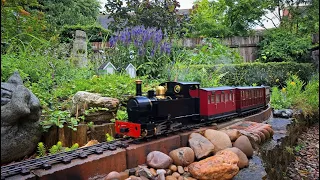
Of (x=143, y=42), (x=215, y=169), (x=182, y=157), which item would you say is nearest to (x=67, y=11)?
(x=143, y=42)

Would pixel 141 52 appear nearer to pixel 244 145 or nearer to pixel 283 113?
pixel 283 113

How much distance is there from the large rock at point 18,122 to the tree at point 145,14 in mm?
6568

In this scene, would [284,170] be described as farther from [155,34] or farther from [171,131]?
[155,34]

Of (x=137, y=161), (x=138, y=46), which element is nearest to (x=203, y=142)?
(x=137, y=161)

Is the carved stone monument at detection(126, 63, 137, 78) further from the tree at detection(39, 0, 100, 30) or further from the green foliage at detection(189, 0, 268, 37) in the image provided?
the tree at detection(39, 0, 100, 30)

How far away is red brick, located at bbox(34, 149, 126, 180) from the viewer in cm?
157

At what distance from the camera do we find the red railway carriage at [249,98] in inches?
144

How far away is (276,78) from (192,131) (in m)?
4.53

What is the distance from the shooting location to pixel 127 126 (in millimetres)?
2160

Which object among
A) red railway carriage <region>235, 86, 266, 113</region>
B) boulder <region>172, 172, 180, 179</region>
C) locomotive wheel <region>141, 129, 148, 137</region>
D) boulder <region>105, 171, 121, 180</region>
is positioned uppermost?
red railway carriage <region>235, 86, 266, 113</region>

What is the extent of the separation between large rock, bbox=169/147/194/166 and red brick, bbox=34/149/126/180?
401mm

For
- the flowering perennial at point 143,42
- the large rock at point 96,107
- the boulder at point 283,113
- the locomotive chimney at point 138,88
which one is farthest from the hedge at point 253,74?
the locomotive chimney at point 138,88

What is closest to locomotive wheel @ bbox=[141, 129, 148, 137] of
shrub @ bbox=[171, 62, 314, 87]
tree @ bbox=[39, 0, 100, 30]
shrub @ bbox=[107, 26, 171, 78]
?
shrub @ bbox=[107, 26, 171, 78]

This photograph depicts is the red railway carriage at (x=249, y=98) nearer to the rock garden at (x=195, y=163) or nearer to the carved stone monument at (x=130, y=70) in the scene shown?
the rock garden at (x=195, y=163)
